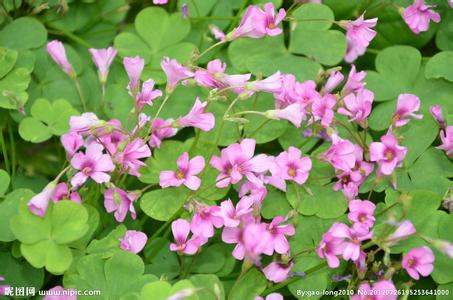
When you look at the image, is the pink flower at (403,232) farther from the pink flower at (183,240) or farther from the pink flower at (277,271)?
the pink flower at (183,240)

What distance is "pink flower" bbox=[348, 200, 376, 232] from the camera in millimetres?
1525

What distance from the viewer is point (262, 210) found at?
165cm

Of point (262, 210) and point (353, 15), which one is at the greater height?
point (353, 15)

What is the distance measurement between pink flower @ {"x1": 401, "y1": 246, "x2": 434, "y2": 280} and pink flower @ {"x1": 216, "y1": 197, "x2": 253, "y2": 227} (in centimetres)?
39

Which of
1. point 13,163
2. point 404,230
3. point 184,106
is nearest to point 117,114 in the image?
point 184,106

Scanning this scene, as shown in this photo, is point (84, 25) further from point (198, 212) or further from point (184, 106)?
point (198, 212)

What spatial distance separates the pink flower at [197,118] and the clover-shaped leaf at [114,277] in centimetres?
35

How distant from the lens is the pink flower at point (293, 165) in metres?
1.58

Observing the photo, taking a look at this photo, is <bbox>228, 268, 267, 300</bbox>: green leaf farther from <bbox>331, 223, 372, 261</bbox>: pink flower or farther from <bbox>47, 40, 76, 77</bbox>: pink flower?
<bbox>47, 40, 76, 77</bbox>: pink flower

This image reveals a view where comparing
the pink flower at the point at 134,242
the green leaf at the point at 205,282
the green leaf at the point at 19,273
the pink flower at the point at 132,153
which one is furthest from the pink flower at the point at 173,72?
the green leaf at the point at 19,273

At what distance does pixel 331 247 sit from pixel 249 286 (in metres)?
0.23

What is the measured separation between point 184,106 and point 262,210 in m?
0.43

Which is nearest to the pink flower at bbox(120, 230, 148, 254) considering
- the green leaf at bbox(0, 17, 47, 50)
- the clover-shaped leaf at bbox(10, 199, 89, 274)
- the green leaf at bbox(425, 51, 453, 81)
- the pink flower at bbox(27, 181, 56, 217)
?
the clover-shaped leaf at bbox(10, 199, 89, 274)

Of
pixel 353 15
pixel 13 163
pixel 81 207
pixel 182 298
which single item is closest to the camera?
pixel 182 298
